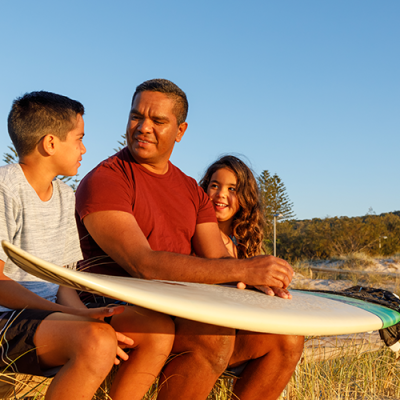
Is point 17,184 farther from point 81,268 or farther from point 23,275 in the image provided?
point 81,268

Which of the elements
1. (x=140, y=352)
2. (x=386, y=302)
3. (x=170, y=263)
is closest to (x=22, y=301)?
(x=140, y=352)

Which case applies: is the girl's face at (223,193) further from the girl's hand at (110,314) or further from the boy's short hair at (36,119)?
the girl's hand at (110,314)

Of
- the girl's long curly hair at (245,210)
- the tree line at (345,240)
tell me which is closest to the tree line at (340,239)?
the tree line at (345,240)

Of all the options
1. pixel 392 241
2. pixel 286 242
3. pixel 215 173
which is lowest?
pixel 286 242

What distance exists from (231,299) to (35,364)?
0.68m

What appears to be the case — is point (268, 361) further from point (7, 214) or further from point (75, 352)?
point (7, 214)

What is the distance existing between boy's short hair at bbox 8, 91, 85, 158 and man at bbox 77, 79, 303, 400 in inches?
12.9

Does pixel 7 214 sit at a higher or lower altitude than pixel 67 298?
higher

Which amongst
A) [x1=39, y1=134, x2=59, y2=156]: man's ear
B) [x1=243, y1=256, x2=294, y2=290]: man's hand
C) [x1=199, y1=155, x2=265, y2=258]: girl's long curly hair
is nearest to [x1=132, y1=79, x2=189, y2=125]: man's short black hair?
[x1=39, y1=134, x2=59, y2=156]: man's ear

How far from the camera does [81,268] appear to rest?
206 cm

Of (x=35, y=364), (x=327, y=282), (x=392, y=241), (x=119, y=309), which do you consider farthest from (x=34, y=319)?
(x=392, y=241)

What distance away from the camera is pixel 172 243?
223 centimetres

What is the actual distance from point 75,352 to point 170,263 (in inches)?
24.4

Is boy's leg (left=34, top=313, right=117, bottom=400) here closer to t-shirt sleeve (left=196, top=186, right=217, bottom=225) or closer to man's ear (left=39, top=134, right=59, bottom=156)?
man's ear (left=39, top=134, right=59, bottom=156)
